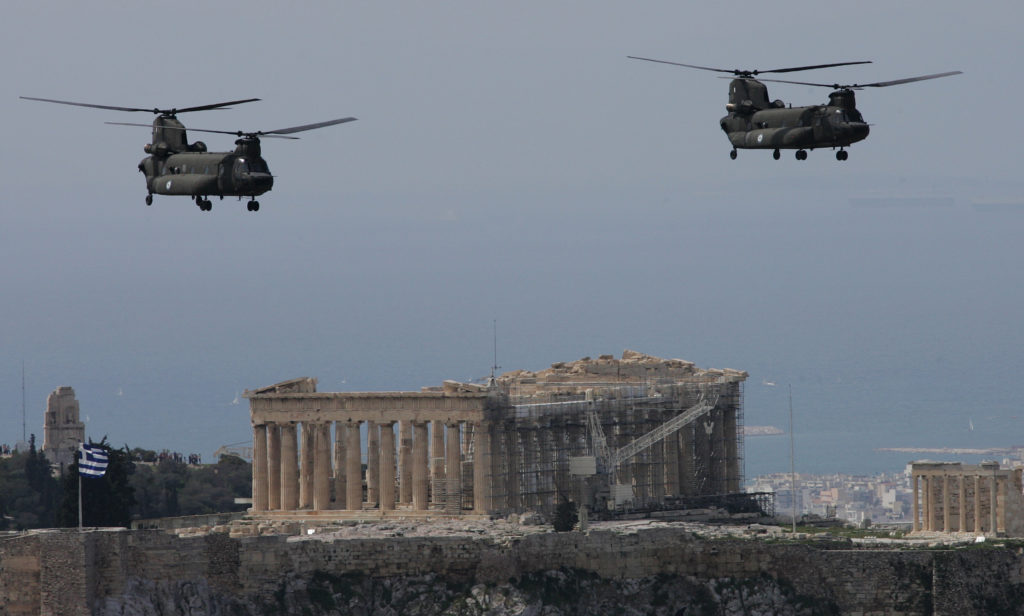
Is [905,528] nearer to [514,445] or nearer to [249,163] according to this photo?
[514,445]

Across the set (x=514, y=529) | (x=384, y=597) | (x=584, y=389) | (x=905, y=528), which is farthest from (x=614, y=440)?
(x=384, y=597)

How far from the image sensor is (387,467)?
6841 inches

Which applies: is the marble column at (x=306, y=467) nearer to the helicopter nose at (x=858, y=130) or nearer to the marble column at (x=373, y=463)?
the marble column at (x=373, y=463)

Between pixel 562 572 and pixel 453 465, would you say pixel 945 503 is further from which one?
pixel 562 572

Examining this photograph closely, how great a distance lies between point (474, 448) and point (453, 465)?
1.54 meters

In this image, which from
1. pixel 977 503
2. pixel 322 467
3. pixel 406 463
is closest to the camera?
pixel 977 503

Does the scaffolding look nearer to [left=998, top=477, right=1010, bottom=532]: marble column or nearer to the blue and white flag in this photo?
[left=998, top=477, right=1010, bottom=532]: marble column

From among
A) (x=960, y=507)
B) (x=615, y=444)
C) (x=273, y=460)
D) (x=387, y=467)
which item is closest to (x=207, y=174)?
(x=387, y=467)

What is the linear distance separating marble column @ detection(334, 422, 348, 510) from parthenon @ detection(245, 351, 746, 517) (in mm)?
121

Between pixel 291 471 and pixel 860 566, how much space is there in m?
40.6

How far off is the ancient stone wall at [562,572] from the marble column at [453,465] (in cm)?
2412

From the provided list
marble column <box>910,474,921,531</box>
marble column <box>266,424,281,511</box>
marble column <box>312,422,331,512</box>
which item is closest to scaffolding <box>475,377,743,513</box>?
marble column <box>312,422,331,512</box>

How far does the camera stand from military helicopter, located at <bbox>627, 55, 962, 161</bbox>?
133 metres

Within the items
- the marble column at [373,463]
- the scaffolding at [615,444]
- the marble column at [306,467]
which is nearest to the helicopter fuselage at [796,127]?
the scaffolding at [615,444]
